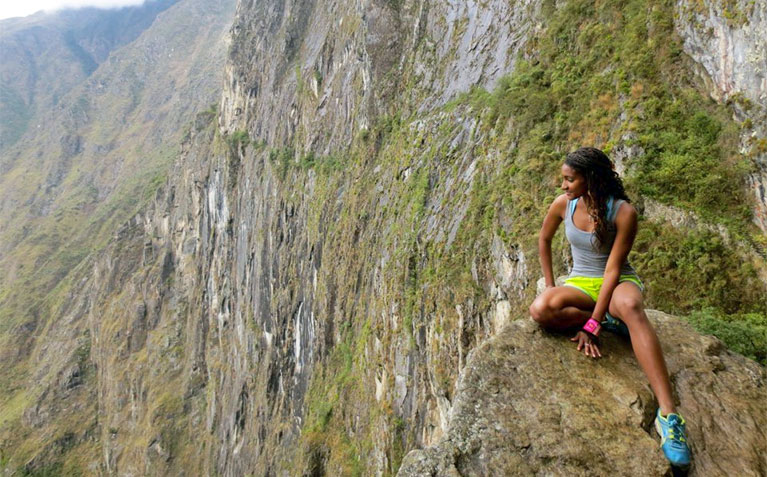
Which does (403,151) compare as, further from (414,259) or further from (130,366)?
(130,366)

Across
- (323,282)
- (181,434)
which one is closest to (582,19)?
(323,282)

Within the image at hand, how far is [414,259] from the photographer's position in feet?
59.4

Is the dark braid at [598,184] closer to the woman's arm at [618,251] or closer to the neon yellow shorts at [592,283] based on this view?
the woman's arm at [618,251]

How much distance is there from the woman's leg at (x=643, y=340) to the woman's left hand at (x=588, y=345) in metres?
0.37

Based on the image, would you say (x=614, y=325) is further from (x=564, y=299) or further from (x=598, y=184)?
(x=598, y=184)

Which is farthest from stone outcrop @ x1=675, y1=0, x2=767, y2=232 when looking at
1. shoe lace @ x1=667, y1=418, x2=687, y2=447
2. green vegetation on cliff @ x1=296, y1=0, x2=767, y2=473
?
shoe lace @ x1=667, y1=418, x2=687, y2=447

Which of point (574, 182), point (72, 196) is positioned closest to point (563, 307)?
point (574, 182)

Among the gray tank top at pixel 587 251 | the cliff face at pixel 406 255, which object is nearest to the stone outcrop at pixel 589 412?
the cliff face at pixel 406 255

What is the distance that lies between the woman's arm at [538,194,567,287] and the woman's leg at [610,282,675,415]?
97 centimetres

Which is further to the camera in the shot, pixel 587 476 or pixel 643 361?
pixel 643 361

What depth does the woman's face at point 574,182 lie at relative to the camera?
4.46 metres

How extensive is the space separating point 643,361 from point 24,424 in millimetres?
96859

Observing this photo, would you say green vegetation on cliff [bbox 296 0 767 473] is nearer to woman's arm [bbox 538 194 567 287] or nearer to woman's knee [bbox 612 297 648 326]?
woman's arm [bbox 538 194 567 287]

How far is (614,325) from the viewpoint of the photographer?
468cm
